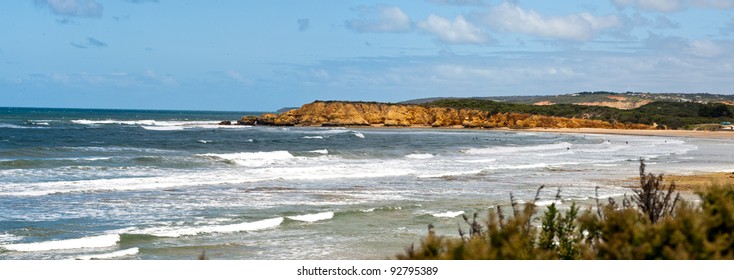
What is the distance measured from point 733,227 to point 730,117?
113 meters

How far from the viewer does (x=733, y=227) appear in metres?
7.25

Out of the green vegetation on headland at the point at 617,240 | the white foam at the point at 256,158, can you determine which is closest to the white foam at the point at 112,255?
the green vegetation on headland at the point at 617,240

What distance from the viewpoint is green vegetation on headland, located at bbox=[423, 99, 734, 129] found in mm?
102931

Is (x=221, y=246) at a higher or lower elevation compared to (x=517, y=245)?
lower

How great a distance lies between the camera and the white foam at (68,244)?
12580mm

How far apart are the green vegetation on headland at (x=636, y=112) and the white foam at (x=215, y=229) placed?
89955 mm

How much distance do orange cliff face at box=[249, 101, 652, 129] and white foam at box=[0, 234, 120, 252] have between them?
3465 inches

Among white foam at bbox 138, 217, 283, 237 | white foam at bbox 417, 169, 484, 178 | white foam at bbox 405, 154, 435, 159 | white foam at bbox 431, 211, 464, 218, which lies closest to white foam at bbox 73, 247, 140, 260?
white foam at bbox 138, 217, 283, 237

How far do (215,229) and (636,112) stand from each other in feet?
344

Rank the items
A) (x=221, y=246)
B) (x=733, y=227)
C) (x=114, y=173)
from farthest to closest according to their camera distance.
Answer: (x=114, y=173) → (x=221, y=246) → (x=733, y=227)

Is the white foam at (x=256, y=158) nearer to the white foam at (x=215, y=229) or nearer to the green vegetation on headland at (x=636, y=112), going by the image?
the white foam at (x=215, y=229)

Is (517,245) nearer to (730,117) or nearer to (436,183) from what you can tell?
(436,183)

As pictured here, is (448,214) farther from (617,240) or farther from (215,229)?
(617,240)

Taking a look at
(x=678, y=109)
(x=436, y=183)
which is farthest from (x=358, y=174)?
(x=678, y=109)
